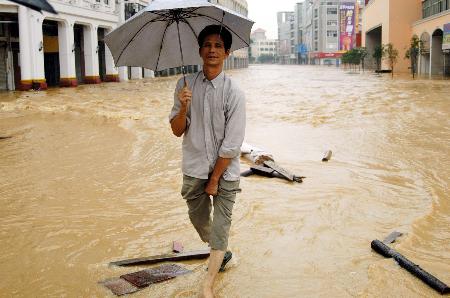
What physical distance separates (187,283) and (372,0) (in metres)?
69.2

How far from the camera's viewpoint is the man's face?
11.4 ft

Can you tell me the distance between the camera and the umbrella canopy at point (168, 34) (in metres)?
3.68

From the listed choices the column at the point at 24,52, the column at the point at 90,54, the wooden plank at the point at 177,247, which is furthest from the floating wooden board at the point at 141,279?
the column at the point at 90,54

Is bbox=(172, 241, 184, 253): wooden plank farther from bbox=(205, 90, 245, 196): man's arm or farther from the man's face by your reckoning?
the man's face

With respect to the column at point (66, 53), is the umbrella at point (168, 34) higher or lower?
lower

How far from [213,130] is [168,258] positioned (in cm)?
155

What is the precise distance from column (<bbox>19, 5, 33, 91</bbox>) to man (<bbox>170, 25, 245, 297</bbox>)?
26014 millimetres

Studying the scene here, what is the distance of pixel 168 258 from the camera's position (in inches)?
175

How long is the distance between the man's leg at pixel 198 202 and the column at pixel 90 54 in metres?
33.6

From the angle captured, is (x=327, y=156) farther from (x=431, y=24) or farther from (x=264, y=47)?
(x=264, y=47)

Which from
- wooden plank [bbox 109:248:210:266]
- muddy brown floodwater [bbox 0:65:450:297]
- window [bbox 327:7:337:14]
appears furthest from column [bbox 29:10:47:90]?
window [bbox 327:7:337:14]

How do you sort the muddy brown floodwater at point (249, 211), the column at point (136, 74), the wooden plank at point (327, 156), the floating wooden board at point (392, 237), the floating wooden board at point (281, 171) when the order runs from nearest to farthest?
the muddy brown floodwater at point (249, 211) → the floating wooden board at point (392, 237) → the floating wooden board at point (281, 171) → the wooden plank at point (327, 156) → the column at point (136, 74)

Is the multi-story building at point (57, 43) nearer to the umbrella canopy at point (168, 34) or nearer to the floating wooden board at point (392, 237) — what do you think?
the umbrella canopy at point (168, 34)

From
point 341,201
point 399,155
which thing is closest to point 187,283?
point 341,201
